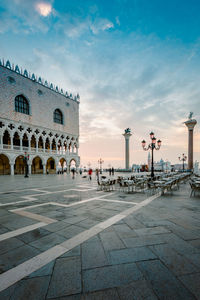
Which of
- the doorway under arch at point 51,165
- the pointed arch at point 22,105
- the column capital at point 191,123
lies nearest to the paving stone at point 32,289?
the pointed arch at point 22,105

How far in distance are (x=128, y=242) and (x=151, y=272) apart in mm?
943

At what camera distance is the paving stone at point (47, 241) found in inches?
124

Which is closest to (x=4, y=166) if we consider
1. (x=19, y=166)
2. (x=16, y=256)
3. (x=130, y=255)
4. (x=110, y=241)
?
(x=19, y=166)

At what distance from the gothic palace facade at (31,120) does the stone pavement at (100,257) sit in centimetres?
2455

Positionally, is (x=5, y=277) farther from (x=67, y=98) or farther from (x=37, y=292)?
(x=67, y=98)

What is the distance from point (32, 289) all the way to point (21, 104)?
1535 inches

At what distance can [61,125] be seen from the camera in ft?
139

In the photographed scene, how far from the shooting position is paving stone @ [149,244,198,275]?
7.80ft

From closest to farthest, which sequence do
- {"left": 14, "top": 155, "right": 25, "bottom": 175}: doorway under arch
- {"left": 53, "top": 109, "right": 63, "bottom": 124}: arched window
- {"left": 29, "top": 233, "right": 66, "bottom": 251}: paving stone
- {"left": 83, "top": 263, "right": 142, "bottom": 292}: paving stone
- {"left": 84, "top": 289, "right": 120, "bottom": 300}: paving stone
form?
1. {"left": 84, "top": 289, "right": 120, "bottom": 300}: paving stone
2. {"left": 83, "top": 263, "right": 142, "bottom": 292}: paving stone
3. {"left": 29, "top": 233, "right": 66, "bottom": 251}: paving stone
4. {"left": 14, "top": 155, "right": 25, "bottom": 175}: doorway under arch
5. {"left": 53, "top": 109, "right": 63, "bottom": 124}: arched window

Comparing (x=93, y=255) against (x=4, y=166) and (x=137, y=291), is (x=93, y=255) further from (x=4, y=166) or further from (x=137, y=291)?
(x=4, y=166)

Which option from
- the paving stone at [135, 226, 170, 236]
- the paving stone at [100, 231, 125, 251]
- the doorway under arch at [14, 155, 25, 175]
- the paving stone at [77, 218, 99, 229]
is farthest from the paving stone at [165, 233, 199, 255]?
the doorway under arch at [14, 155, 25, 175]

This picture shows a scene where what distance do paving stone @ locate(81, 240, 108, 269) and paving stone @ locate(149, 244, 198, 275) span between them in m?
1.07

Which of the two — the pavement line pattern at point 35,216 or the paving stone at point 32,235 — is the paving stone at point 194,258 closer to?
the paving stone at point 32,235

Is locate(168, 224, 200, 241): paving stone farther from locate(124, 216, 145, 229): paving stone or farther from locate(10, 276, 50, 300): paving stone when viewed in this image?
locate(10, 276, 50, 300): paving stone
